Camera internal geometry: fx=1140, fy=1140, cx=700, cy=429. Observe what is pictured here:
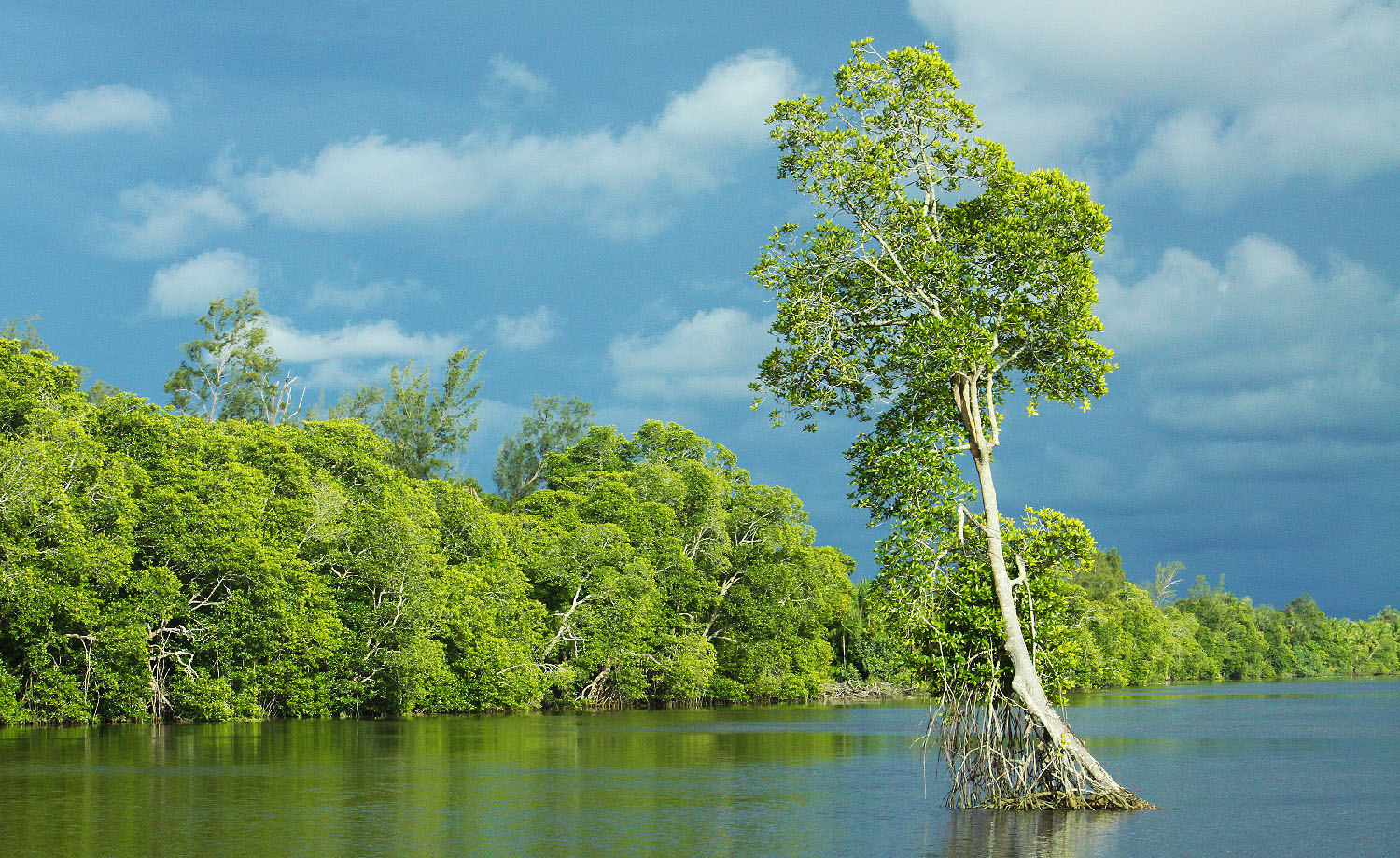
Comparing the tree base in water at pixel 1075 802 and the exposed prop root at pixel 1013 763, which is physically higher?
the exposed prop root at pixel 1013 763

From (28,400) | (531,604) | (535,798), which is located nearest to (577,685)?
(531,604)

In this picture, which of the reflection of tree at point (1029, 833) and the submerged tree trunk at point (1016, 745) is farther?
the submerged tree trunk at point (1016, 745)

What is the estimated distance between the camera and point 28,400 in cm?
4569

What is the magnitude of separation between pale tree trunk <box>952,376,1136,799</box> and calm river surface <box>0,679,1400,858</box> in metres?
1.14

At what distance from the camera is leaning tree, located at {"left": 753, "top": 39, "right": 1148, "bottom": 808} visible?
2292 centimetres

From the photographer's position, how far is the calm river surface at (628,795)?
18688mm

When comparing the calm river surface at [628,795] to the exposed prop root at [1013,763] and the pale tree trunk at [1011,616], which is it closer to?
the exposed prop root at [1013,763]

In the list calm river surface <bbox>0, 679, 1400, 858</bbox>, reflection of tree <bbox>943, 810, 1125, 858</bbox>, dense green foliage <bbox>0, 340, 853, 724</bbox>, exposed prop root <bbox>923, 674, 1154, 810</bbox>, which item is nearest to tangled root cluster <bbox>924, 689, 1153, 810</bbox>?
exposed prop root <bbox>923, 674, 1154, 810</bbox>

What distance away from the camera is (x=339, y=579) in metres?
56.1

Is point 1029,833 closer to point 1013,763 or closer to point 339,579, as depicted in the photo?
point 1013,763

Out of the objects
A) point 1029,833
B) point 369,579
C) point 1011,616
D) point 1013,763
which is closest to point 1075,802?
point 1013,763

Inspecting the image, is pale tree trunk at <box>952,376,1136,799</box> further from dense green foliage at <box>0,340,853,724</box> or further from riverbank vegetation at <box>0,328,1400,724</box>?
dense green foliage at <box>0,340,853,724</box>

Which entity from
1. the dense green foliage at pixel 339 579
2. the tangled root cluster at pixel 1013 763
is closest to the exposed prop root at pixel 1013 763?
the tangled root cluster at pixel 1013 763

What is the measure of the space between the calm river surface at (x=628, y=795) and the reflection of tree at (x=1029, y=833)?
0.09m
